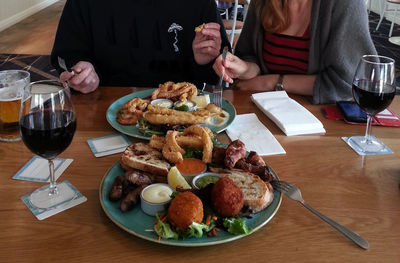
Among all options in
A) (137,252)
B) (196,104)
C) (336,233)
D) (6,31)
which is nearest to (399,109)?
(196,104)

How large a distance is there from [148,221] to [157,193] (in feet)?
0.22

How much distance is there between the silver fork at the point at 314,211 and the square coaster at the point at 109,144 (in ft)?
1.65

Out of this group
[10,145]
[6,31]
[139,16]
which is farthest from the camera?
[6,31]

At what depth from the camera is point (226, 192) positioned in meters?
0.85

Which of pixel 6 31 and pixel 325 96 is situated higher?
pixel 325 96

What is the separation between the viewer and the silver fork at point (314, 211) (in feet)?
2.77

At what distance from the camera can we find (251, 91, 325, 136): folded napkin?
1.36 meters

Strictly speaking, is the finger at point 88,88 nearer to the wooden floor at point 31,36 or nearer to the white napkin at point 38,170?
the white napkin at point 38,170

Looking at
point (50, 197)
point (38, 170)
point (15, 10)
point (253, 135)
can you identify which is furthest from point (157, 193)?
point (15, 10)

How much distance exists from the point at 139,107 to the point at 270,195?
0.68 meters

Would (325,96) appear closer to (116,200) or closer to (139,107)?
(139,107)

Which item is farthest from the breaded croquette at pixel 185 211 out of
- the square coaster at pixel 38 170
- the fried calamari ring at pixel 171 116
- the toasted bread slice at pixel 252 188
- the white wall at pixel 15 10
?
the white wall at pixel 15 10

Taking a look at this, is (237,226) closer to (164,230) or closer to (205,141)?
(164,230)

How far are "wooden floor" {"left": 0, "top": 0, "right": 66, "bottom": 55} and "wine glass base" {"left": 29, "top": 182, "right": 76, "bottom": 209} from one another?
5.29m
